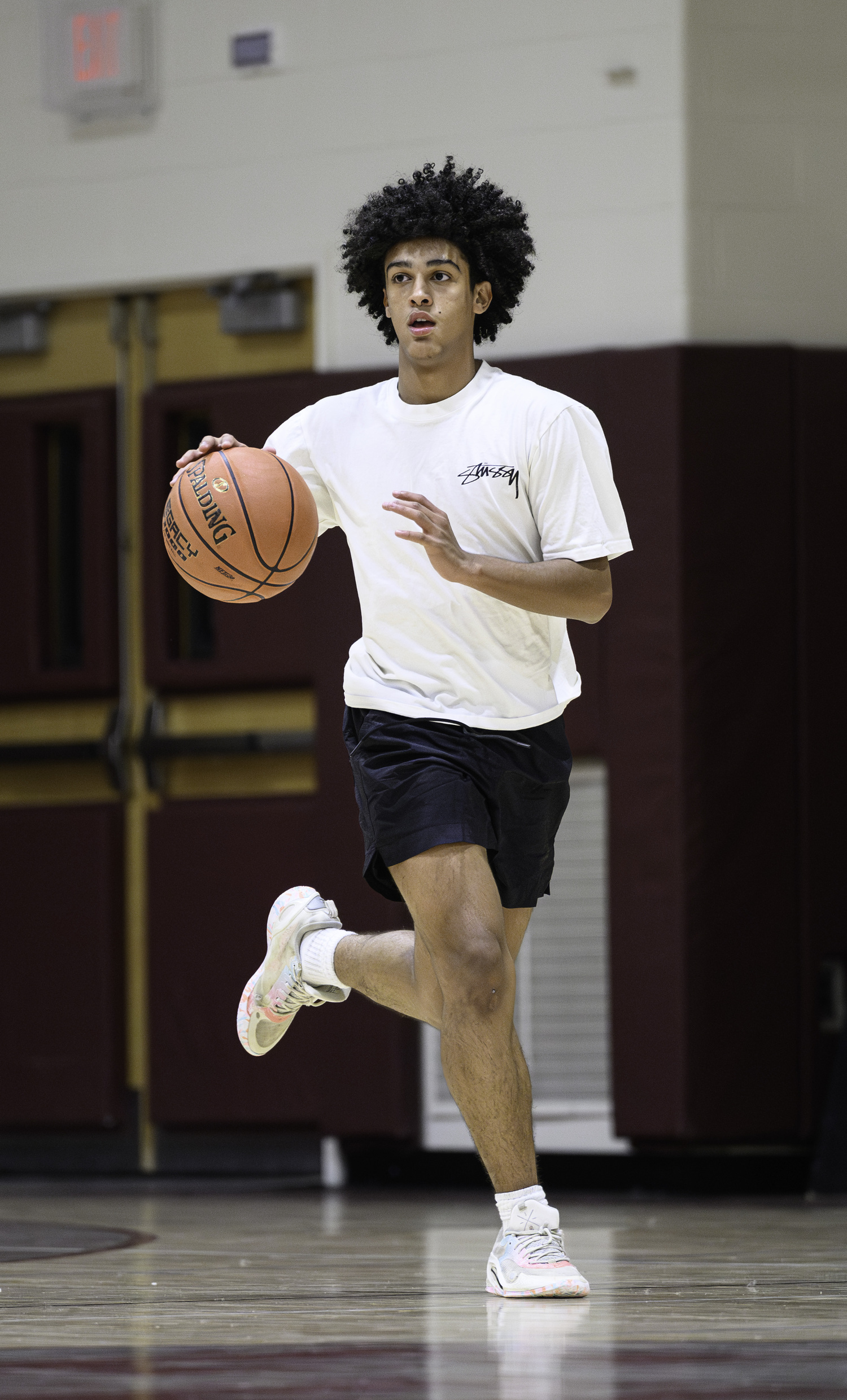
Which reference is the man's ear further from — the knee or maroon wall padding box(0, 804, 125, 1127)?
maroon wall padding box(0, 804, 125, 1127)

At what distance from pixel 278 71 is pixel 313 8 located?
0.21 m

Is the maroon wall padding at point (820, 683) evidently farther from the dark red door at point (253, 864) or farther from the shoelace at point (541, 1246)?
the shoelace at point (541, 1246)

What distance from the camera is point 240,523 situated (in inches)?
140

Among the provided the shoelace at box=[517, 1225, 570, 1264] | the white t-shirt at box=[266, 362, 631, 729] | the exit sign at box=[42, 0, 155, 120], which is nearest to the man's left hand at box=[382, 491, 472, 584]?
the white t-shirt at box=[266, 362, 631, 729]

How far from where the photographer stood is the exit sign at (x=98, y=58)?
651 centimetres

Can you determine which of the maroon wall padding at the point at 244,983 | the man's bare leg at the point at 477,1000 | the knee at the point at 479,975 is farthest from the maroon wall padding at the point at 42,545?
the knee at the point at 479,975

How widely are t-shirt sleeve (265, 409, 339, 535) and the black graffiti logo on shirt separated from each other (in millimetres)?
334

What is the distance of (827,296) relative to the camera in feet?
19.6

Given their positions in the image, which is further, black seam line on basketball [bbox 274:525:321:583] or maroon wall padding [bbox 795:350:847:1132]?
maroon wall padding [bbox 795:350:847:1132]

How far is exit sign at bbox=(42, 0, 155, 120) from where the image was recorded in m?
6.51

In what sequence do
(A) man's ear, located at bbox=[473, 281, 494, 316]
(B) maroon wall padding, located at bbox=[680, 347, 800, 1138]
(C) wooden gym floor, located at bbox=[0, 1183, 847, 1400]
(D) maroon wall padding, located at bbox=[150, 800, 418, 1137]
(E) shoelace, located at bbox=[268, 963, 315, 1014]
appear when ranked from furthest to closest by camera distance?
(D) maroon wall padding, located at bbox=[150, 800, 418, 1137]
(B) maroon wall padding, located at bbox=[680, 347, 800, 1138]
(E) shoelace, located at bbox=[268, 963, 315, 1014]
(A) man's ear, located at bbox=[473, 281, 494, 316]
(C) wooden gym floor, located at bbox=[0, 1183, 847, 1400]

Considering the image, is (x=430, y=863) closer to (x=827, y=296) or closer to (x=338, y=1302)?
(x=338, y=1302)

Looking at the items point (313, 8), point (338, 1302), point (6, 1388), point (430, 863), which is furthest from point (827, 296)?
point (6, 1388)

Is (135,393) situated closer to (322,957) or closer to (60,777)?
(60,777)
